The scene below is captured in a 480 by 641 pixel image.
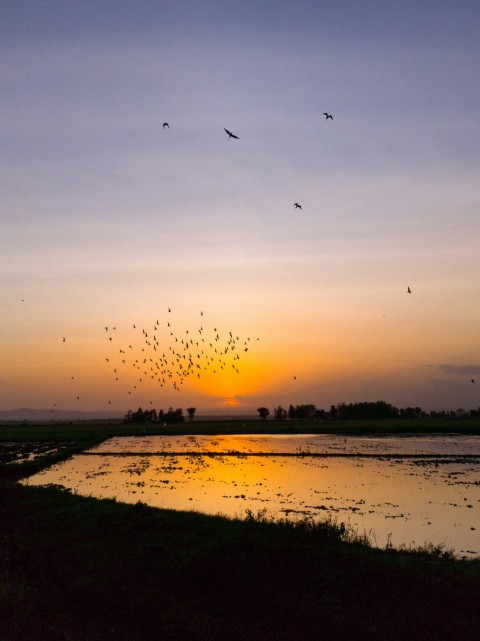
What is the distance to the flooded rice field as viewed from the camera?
20047 mm

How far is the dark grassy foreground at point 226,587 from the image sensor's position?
994 centimetres

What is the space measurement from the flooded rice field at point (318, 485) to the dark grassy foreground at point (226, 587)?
3.25 m

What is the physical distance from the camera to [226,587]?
1204 centimetres

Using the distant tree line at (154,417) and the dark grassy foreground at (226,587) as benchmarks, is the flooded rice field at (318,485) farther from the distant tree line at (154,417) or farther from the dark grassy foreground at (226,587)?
the distant tree line at (154,417)

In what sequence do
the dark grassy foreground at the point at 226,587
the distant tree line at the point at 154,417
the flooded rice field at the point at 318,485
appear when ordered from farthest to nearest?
the distant tree line at the point at 154,417
the flooded rice field at the point at 318,485
the dark grassy foreground at the point at 226,587

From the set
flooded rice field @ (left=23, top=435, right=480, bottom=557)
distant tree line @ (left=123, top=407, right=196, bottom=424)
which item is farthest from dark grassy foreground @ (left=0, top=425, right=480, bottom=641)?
distant tree line @ (left=123, top=407, right=196, bottom=424)

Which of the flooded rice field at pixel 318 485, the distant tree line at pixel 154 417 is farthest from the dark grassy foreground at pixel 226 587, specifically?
the distant tree line at pixel 154 417

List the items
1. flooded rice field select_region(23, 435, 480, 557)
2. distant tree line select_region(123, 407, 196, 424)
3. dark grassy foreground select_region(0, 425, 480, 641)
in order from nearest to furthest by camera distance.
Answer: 1. dark grassy foreground select_region(0, 425, 480, 641)
2. flooded rice field select_region(23, 435, 480, 557)
3. distant tree line select_region(123, 407, 196, 424)

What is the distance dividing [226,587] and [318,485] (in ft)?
60.0

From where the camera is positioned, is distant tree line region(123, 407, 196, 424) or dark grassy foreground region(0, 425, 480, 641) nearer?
dark grassy foreground region(0, 425, 480, 641)

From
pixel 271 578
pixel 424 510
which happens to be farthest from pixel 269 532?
pixel 424 510

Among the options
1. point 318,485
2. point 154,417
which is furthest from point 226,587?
point 154,417

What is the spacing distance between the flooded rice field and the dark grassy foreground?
3.25 metres

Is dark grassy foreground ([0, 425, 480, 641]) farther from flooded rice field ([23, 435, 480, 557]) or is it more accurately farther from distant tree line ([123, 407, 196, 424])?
distant tree line ([123, 407, 196, 424])
